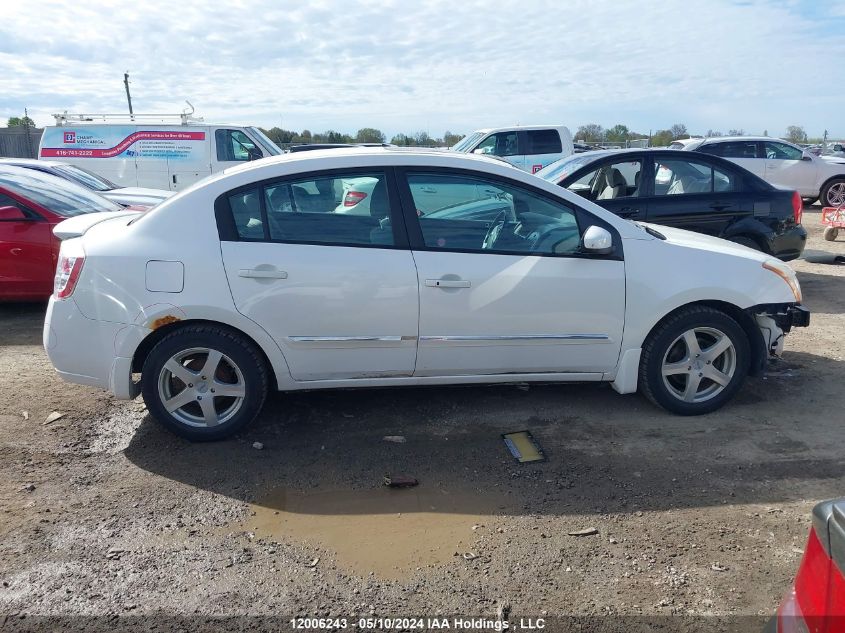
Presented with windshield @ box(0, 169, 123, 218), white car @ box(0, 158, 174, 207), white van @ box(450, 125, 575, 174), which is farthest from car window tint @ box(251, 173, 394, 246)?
white van @ box(450, 125, 575, 174)

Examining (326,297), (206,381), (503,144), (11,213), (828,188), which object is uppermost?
(503,144)

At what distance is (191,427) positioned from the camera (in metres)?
4.10

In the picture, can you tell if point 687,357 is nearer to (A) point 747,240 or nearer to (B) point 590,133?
(A) point 747,240

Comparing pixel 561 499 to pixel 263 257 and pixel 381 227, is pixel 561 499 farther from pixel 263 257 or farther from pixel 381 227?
pixel 263 257

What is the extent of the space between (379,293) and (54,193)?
5484 millimetres

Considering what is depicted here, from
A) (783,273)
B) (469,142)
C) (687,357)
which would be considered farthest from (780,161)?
(687,357)

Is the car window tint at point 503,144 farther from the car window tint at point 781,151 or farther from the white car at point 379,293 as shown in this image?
the white car at point 379,293

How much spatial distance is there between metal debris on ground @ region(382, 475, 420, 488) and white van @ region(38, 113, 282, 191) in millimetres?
11979

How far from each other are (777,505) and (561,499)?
1.09m

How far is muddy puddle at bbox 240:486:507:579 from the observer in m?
3.07

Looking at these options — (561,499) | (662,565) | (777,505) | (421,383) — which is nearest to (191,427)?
(421,383)

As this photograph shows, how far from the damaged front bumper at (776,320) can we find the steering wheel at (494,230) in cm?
174

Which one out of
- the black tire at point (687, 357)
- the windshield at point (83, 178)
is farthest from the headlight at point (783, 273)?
the windshield at point (83, 178)

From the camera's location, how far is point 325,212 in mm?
4027
